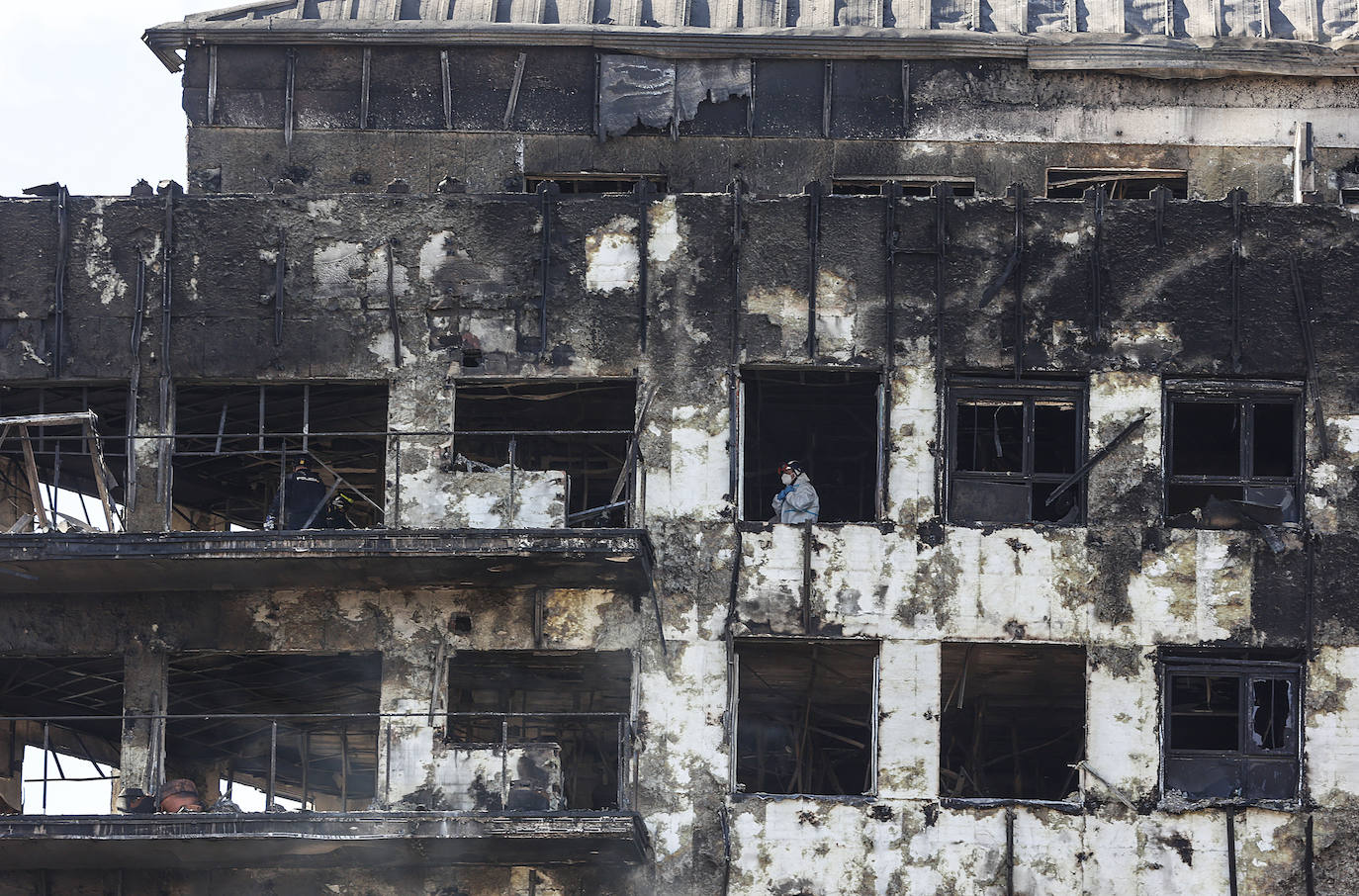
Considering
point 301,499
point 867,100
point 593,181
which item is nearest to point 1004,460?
point 867,100

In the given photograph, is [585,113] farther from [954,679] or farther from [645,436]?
[954,679]

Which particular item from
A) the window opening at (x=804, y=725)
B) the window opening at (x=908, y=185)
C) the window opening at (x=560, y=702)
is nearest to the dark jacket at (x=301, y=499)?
the window opening at (x=560, y=702)

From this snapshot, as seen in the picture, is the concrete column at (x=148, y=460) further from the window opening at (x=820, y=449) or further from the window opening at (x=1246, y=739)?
the window opening at (x=1246, y=739)

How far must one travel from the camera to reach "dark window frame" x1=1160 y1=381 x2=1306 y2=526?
22.5m

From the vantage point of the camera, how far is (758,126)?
25.5 m

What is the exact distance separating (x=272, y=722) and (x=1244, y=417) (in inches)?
413

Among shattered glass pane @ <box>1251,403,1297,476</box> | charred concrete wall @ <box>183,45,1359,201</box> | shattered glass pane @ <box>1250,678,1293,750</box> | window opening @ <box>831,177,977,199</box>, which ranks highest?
charred concrete wall @ <box>183,45,1359,201</box>

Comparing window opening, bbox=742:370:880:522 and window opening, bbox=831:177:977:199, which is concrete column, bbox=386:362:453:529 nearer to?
window opening, bbox=742:370:880:522

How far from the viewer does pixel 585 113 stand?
25.6 metres

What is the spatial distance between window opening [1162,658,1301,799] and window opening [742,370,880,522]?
17.0 feet

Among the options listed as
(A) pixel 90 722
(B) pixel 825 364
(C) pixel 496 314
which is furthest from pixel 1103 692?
(A) pixel 90 722

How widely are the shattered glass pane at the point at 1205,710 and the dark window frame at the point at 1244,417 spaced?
69.7 inches

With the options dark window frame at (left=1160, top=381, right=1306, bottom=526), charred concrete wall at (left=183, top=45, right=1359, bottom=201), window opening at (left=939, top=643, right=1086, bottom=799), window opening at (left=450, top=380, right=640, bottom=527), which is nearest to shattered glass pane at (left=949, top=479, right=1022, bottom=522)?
window opening at (left=939, top=643, right=1086, bottom=799)

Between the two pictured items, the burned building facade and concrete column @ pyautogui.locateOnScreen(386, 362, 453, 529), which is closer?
the burned building facade
